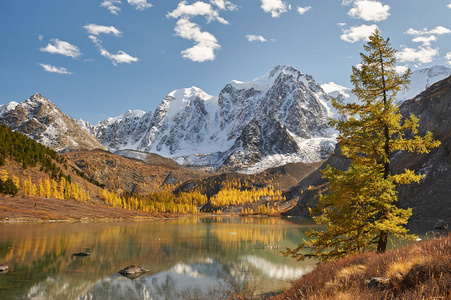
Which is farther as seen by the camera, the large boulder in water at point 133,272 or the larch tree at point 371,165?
the large boulder in water at point 133,272

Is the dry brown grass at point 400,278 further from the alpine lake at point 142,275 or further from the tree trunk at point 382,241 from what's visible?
the alpine lake at point 142,275

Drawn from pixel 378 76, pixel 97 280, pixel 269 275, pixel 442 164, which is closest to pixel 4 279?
pixel 97 280

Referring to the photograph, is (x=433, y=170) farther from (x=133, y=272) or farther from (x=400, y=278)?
(x=400, y=278)

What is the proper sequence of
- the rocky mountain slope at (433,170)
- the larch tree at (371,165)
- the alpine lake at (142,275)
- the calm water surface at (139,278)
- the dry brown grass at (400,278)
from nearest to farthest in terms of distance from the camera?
the dry brown grass at (400,278)
the larch tree at (371,165)
the alpine lake at (142,275)
the calm water surface at (139,278)
the rocky mountain slope at (433,170)

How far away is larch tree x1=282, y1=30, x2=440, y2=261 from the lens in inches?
555

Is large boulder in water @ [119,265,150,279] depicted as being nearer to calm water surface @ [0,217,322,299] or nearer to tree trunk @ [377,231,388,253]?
calm water surface @ [0,217,322,299]

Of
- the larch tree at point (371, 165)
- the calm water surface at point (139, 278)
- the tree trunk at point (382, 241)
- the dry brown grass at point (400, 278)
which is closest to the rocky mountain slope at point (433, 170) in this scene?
the calm water surface at point (139, 278)

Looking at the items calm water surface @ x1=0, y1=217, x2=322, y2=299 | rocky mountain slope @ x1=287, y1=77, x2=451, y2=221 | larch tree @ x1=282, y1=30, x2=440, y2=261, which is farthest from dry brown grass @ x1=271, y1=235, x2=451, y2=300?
rocky mountain slope @ x1=287, y1=77, x2=451, y2=221

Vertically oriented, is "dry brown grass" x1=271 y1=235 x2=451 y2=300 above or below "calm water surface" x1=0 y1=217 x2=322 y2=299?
above

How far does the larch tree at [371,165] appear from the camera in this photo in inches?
555

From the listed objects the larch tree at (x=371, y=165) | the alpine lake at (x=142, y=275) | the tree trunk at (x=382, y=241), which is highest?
the larch tree at (x=371, y=165)

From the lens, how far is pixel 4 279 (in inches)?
933

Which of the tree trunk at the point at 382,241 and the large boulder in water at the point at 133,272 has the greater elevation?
the tree trunk at the point at 382,241

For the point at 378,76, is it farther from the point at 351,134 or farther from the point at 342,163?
the point at 342,163
